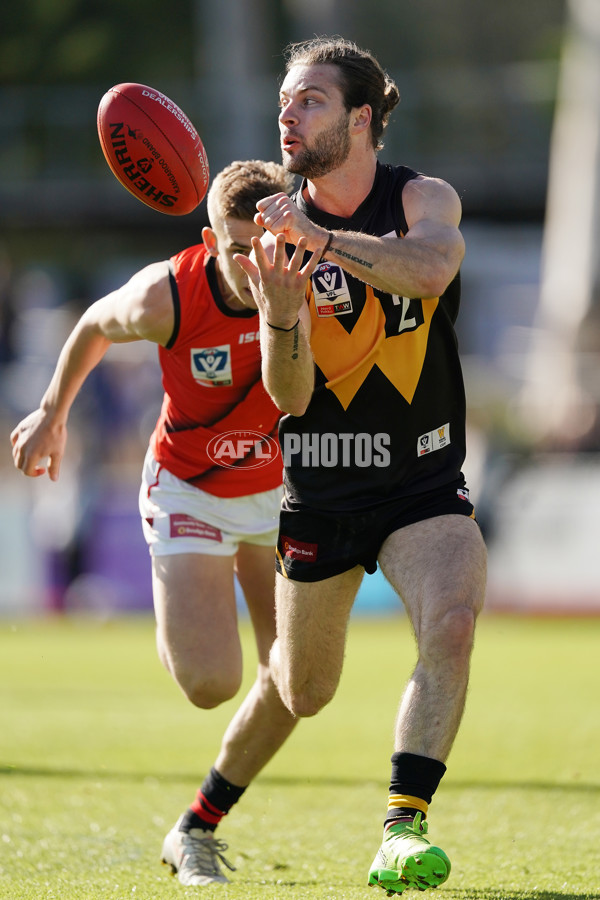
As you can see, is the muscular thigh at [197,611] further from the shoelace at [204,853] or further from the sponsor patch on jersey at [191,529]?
the shoelace at [204,853]

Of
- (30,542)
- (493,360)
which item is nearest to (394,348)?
(30,542)

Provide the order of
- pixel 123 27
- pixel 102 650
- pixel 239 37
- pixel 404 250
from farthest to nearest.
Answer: pixel 123 27, pixel 239 37, pixel 102 650, pixel 404 250

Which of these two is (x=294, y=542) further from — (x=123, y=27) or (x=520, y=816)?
(x=123, y=27)

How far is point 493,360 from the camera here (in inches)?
1037

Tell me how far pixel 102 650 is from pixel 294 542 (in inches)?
377

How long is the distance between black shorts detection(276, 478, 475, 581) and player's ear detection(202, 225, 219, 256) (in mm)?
1255

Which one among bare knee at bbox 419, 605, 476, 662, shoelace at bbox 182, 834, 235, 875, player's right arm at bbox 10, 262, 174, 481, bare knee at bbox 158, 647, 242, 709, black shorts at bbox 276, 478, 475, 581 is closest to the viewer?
bare knee at bbox 419, 605, 476, 662

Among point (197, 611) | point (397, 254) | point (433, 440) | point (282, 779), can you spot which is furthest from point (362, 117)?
point (282, 779)

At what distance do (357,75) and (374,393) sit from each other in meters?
1.14

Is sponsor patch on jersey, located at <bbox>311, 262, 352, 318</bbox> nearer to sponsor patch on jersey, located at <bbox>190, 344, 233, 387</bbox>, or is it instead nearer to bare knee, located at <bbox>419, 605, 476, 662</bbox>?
sponsor patch on jersey, located at <bbox>190, 344, 233, 387</bbox>

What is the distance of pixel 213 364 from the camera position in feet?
18.1

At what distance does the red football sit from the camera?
215 inches

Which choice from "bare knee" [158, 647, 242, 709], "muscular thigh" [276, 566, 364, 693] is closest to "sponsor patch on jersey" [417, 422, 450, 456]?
"muscular thigh" [276, 566, 364, 693]

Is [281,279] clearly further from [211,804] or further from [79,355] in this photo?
[211,804]
